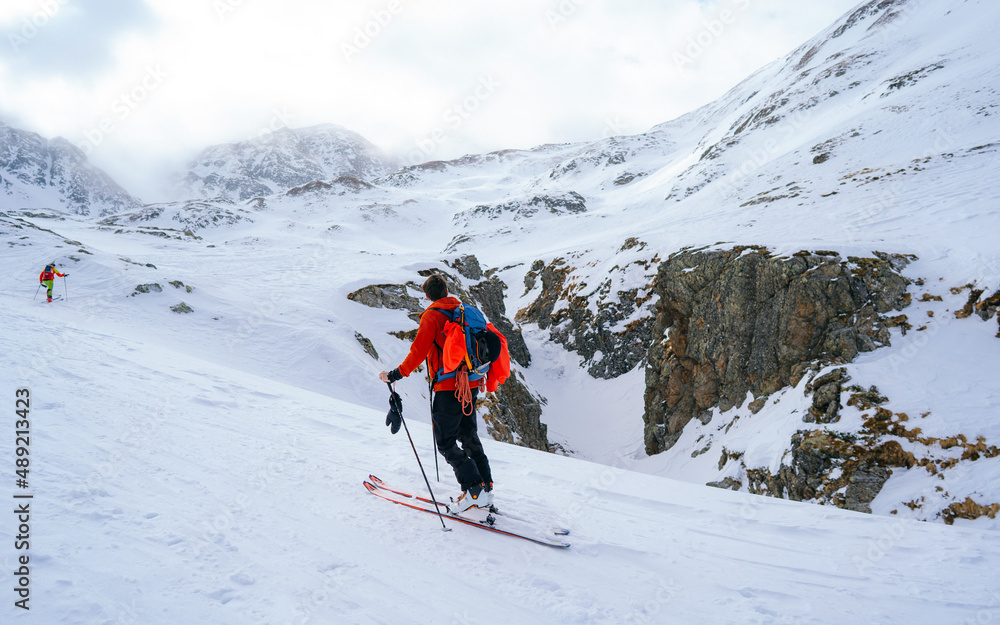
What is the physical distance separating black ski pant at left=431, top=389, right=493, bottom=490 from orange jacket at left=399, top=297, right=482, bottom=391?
0.46 feet

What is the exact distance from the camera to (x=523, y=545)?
4.05 m

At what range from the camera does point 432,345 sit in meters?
4.49

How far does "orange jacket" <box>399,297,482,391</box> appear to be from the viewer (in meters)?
4.32

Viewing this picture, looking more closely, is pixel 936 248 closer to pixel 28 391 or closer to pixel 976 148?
pixel 976 148

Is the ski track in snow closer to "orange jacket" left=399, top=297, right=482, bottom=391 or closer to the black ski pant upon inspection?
the black ski pant

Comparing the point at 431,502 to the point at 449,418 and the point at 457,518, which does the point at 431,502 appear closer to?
the point at 457,518

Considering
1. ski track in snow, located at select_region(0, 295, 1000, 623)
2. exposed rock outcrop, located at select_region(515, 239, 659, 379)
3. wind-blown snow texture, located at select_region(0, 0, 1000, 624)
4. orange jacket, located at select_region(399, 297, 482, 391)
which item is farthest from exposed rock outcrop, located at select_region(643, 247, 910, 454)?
orange jacket, located at select_region(399, 297, 482, 391)

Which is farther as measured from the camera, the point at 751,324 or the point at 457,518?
the point at 751,324

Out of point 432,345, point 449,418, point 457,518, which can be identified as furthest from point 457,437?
point 432,345

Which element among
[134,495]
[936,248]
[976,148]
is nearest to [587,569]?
[134,495]

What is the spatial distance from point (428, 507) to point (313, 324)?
40.3ft

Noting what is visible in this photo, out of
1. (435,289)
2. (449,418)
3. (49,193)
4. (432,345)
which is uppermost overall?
(49,193)

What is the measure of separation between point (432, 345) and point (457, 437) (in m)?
0.97

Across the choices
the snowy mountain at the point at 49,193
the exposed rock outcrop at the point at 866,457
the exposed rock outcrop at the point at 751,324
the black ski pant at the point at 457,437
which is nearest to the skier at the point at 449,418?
the black ski pant at the point at 457,437
